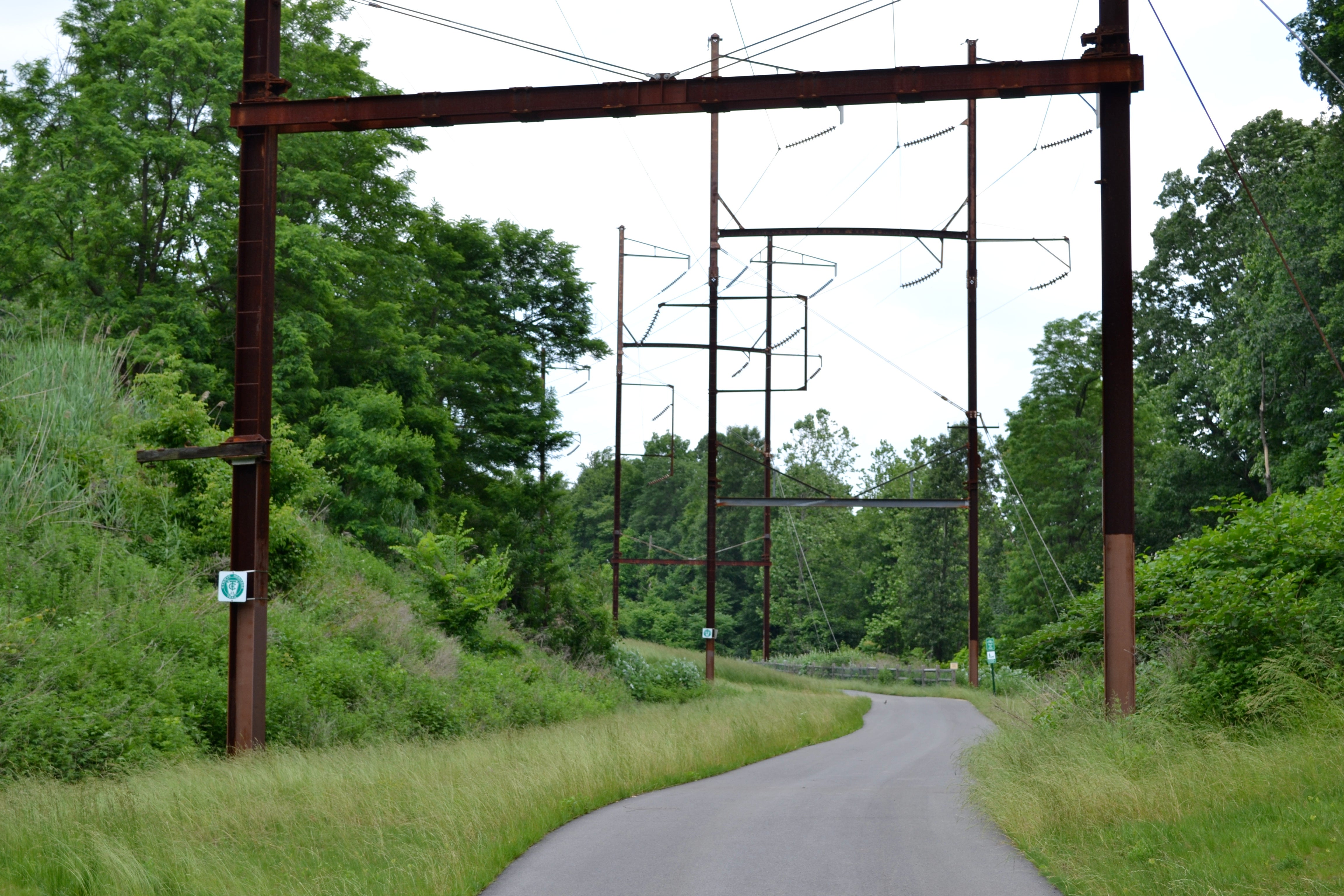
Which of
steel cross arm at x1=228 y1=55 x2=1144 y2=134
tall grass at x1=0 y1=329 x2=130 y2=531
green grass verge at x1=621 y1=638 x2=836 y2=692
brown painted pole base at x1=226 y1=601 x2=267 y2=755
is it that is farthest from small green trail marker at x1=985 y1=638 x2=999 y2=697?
brown painted pole base at x1=226 y1=601 x2=267 y2=755

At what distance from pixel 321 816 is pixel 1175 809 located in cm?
725

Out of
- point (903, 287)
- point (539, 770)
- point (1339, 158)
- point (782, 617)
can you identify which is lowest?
point (782, 617)

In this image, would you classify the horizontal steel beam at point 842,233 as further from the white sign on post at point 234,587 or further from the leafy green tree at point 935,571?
the leafy green tree at point 935,571

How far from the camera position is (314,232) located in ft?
105

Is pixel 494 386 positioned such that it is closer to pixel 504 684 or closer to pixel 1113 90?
pixel 504 684

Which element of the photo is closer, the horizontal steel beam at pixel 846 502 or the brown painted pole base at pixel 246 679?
the brown painted pole base at pixel 246 679

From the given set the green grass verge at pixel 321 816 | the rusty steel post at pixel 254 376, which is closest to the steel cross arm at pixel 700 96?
the rusty steel post at pixel 254 376

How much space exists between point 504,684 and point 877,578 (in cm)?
7498

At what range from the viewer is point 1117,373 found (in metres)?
14.1

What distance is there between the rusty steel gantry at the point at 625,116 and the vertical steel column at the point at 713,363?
69.1 feet

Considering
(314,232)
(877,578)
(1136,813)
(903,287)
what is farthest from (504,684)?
(877,578)

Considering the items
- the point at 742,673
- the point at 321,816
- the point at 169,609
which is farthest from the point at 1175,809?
the point at 742,673

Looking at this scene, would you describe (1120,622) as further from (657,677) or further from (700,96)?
(657,677)

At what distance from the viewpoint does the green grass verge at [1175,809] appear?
7.74m
